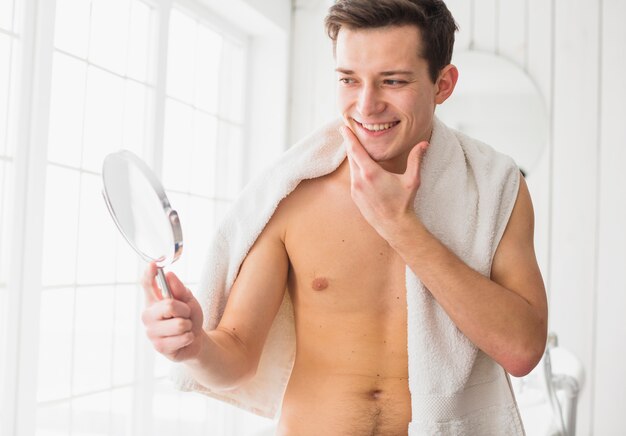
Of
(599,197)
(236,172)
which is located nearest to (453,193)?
(599,197)

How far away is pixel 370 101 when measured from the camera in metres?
1.14

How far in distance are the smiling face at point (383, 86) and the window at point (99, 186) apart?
0.92m

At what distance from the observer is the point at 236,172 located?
117 inches

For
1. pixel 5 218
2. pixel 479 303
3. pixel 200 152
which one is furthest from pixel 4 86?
pixel 479 303

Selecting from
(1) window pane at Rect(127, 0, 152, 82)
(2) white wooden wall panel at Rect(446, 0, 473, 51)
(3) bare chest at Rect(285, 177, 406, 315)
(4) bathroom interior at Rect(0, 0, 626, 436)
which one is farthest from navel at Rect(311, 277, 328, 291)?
(2) white wooden wall panel at Rect(446, 0, 473, 51)

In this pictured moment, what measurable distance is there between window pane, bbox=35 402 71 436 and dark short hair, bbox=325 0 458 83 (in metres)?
1.30

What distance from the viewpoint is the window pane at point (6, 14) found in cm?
167

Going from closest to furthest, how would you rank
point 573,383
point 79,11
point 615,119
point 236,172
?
point 79,11
point 573,383
point 615,119
point 236,172

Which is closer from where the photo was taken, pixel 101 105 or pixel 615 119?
pixel 101 105

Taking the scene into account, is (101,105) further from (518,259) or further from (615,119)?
(615,119)

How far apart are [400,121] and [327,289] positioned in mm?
335

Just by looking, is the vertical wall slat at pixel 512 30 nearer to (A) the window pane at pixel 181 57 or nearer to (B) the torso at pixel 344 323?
(A) the window pane at pixel 181 57

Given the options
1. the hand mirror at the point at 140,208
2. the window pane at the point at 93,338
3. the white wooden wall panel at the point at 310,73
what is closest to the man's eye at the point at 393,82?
the hand mirror at the point at 140,208

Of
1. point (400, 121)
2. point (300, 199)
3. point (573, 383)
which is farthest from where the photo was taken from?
point (573, 383)
